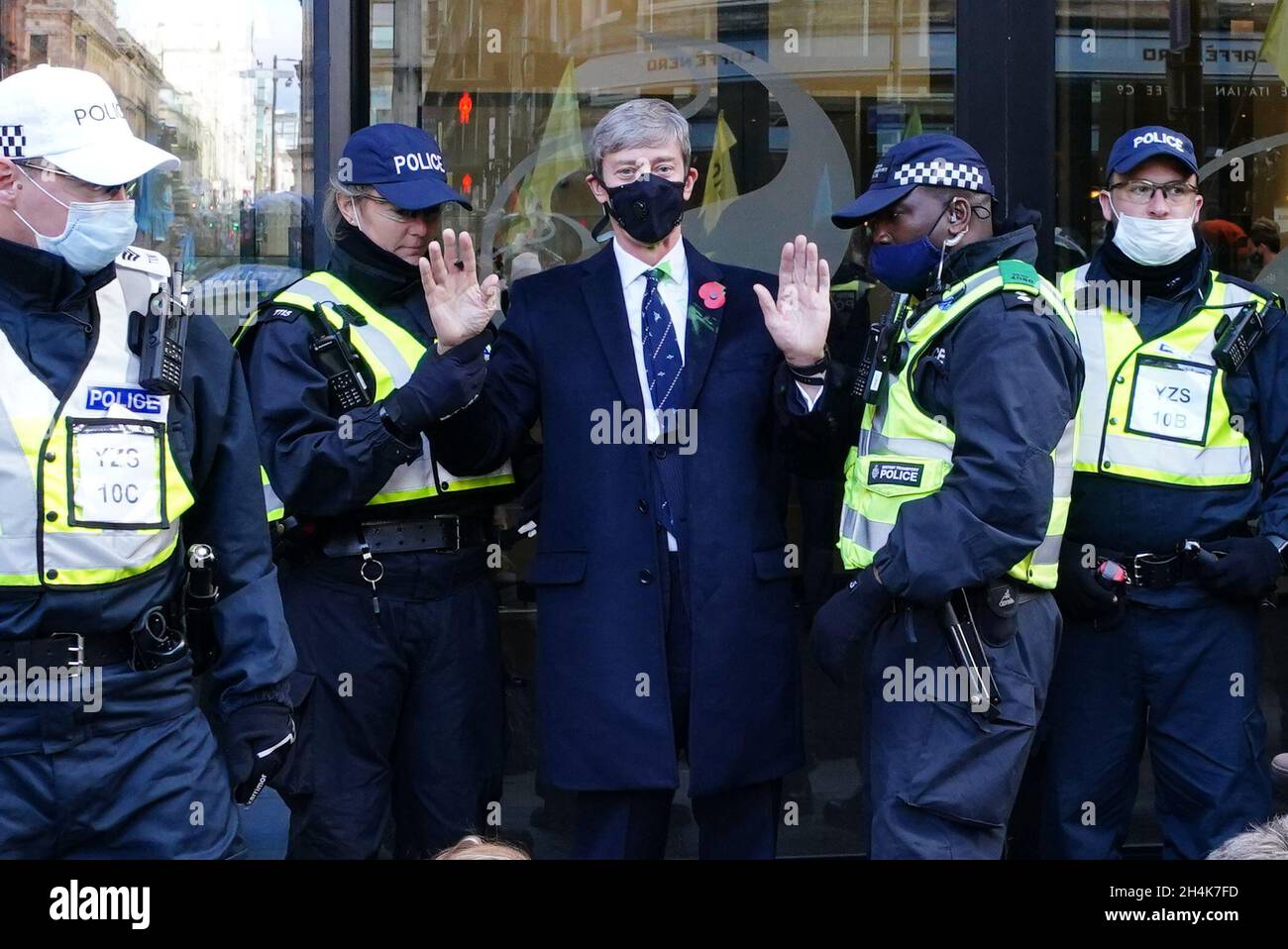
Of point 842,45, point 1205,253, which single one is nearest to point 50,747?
point 1205,253

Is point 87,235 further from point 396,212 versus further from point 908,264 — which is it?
point 908,264

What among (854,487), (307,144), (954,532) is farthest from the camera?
(307,144)

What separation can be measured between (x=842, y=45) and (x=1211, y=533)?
2013mm

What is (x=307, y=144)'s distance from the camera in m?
4.82

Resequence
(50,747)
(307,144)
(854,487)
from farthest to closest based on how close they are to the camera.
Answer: (307,144), (854,487), (50,747)

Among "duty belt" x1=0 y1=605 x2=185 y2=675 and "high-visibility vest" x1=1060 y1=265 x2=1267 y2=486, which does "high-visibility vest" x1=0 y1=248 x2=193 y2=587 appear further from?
"high-visibility vest" x1=1060 y1=265 x2=1267 y2=486

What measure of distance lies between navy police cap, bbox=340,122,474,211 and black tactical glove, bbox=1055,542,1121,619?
1.75m

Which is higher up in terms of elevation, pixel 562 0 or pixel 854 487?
pixel 562 0

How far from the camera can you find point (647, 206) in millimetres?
3842

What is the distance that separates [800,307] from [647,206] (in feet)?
1.42

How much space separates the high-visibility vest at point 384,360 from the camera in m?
3.91

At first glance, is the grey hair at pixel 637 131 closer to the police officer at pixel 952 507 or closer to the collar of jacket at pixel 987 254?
the police officer at pixel 952 507

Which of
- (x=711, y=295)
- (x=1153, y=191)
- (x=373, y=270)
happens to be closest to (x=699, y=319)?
(x=711, y=295)
